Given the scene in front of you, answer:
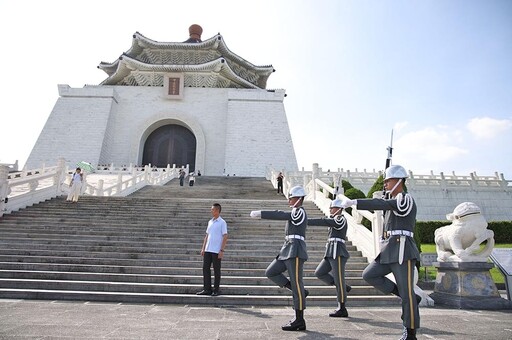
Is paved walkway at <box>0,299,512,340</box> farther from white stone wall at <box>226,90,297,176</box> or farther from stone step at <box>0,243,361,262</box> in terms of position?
white stone wall at <box>226,90,297,176</box>

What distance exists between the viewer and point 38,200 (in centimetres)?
968

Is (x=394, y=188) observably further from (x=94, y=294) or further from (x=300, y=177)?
(x=300, y=177)

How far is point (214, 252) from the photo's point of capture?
464 cm

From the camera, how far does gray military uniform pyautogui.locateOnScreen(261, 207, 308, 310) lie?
10.4ft

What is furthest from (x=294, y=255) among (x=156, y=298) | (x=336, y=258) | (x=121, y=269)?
(x=121, y=269)

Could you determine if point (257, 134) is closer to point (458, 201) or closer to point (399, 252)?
point (458, 201)

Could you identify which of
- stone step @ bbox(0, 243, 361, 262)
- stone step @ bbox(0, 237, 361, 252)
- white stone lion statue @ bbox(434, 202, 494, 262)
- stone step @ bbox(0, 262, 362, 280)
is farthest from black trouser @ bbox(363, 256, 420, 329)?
stone step @ bbox(0, 237, 361, 252)

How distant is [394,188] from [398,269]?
0.69m

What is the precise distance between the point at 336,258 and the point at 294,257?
0.94 meters

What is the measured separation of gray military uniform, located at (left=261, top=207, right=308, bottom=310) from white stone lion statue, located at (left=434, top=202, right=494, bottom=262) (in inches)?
109

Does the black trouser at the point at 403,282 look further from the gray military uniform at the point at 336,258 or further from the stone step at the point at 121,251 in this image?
the stone step at the point at 121,251

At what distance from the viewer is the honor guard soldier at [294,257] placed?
3.10m

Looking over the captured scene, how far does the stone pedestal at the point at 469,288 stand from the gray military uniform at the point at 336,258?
1.84 m

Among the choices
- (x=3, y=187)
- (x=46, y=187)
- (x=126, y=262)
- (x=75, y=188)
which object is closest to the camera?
(x=126, y=262)
